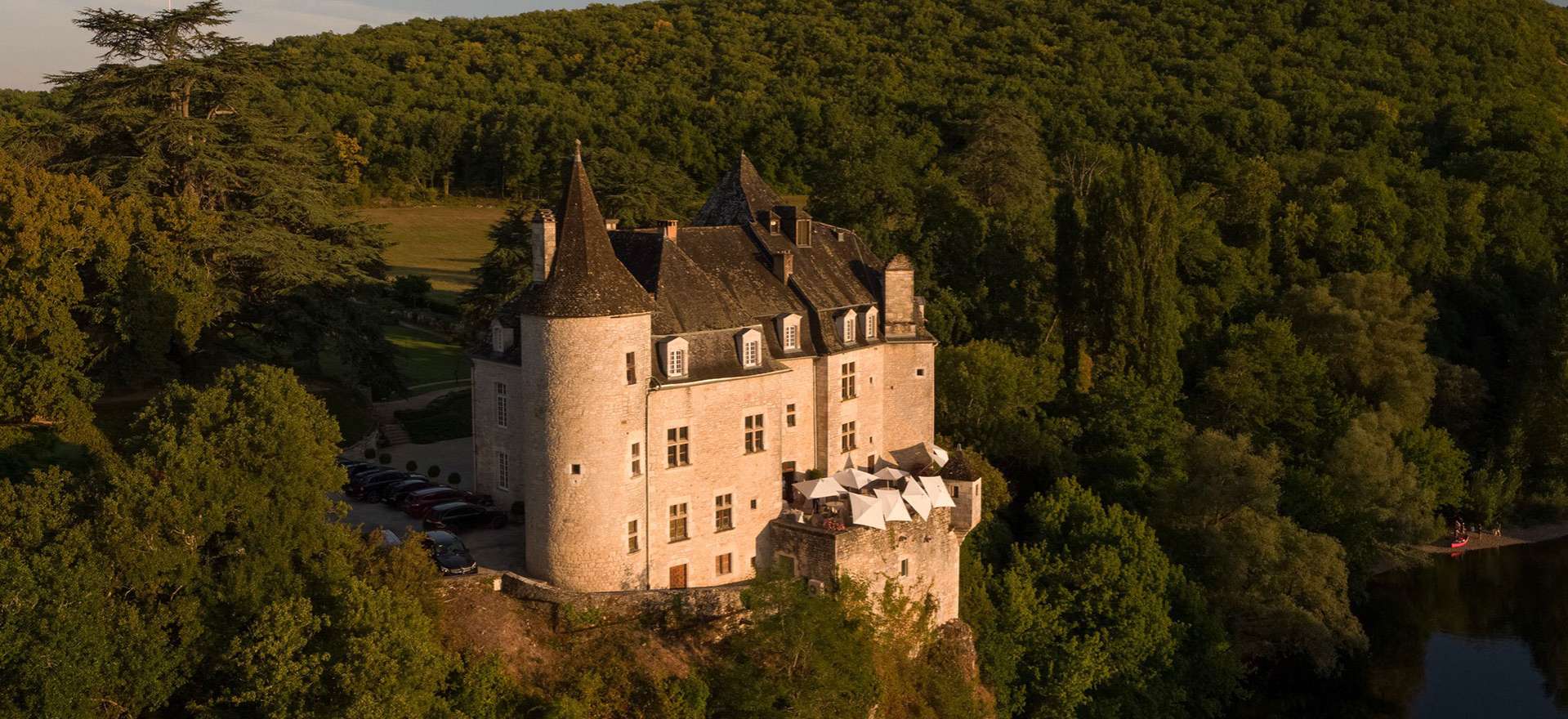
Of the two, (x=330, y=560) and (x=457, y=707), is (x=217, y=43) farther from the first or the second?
(x=457, y=707)

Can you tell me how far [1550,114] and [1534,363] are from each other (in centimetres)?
3566

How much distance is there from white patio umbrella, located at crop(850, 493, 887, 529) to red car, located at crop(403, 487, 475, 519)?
12.2m

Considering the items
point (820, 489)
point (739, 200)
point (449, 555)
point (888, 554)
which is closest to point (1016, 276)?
point (739, 200)

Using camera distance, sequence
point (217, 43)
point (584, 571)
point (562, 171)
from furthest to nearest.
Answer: point (562, 171) → point (217, 43) → point (584, 571)

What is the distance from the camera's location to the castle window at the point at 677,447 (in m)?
39.5

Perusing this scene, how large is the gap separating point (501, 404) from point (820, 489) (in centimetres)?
1024

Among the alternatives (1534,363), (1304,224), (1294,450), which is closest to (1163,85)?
(1304,224)

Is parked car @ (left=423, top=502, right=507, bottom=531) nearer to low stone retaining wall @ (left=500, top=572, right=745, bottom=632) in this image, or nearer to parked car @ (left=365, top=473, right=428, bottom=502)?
parked car @ (left=365, top=473, right=428, bottom=502)

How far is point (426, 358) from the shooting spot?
6794 cm

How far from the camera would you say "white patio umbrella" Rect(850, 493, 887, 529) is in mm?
39750

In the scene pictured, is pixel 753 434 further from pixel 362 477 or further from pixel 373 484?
pixel 362 477

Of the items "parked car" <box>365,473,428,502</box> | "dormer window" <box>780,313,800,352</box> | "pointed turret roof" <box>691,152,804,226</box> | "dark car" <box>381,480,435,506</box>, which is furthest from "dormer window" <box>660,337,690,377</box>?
"parked car" <box>365,473,428,502</box>

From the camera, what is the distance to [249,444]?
3431cm

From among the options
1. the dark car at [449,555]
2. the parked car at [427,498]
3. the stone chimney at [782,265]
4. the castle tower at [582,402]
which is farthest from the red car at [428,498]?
the stone chimney at [782,265]
